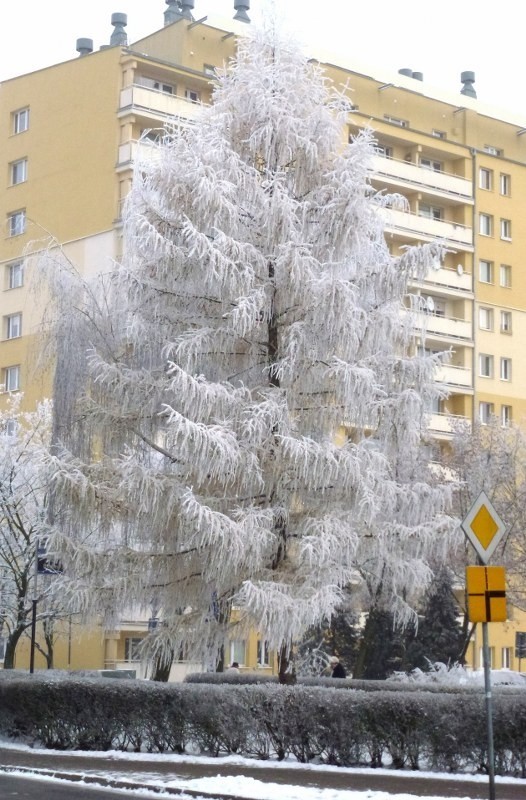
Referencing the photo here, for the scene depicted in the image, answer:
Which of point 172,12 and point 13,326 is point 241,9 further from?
point 13,326

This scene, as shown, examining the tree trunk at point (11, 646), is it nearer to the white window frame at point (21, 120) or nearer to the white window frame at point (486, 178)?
the white window frame at point (21, 120)

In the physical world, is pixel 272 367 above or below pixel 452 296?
below

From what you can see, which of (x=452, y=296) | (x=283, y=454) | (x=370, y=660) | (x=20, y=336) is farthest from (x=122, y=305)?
(x=452, y=296)

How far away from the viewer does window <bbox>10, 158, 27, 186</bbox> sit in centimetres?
5766

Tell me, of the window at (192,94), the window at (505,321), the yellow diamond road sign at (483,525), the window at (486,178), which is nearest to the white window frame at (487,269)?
the window at (505,321)

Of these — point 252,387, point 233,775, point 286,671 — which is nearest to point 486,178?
point 252,387

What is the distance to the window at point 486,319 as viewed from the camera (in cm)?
6600

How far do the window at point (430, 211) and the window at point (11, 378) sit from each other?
70.4 ft

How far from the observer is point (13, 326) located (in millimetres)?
56344

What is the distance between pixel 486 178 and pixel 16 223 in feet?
78.8

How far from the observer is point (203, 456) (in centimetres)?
2083

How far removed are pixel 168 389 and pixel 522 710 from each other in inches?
310

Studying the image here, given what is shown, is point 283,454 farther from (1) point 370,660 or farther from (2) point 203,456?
(1) point 370,660

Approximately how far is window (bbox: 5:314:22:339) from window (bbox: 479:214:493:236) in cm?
2390
